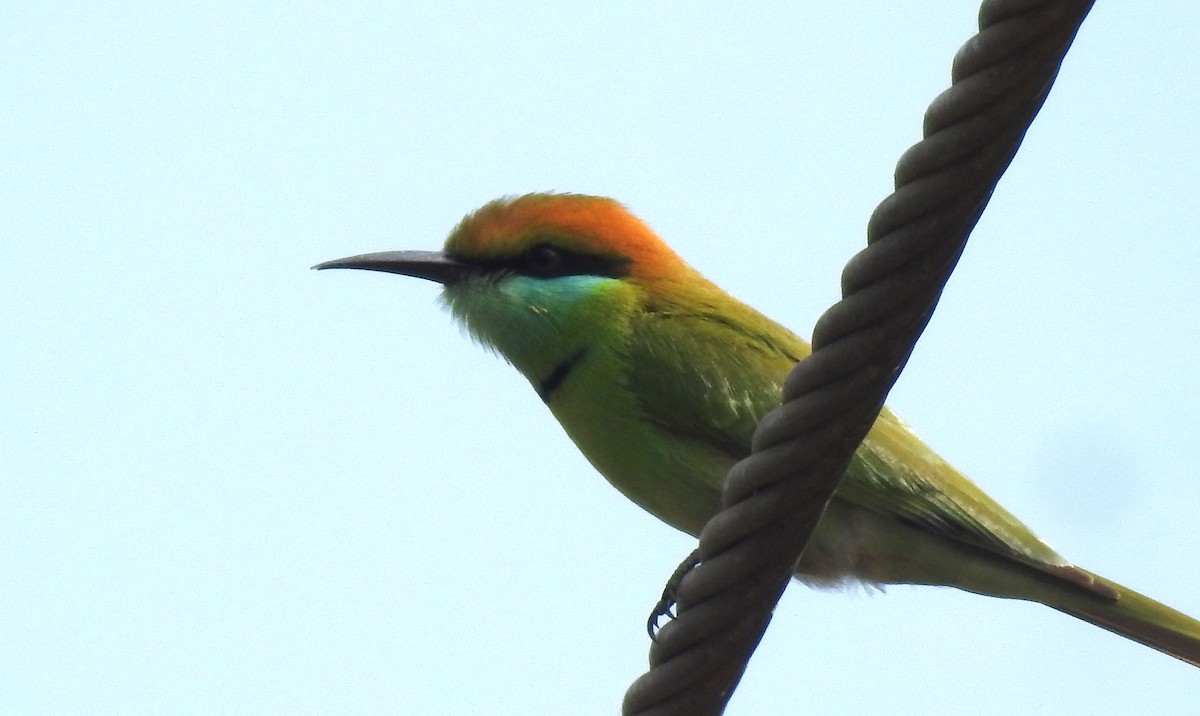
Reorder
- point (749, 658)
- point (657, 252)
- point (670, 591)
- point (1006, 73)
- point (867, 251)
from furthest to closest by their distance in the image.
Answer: point (657, 252) < point (670, 591) < point (749, 658) < point (867, 251) < point (1006, 73)

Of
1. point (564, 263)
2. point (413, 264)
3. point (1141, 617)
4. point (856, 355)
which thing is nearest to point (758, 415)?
point (564, 263)

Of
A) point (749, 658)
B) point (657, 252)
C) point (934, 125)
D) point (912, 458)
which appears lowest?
point (749, 658)

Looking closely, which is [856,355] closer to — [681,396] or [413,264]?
[681,396]

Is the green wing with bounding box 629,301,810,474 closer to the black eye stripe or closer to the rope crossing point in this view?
the black eye stripe

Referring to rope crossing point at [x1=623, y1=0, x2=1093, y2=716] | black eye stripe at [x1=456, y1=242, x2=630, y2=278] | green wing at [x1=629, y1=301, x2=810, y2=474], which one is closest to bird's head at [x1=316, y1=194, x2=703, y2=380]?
black eye stripe at [x1=456, y1=242, x2=630, y2=278]

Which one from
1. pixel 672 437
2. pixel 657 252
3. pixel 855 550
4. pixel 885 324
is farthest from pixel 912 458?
pixel 885 324

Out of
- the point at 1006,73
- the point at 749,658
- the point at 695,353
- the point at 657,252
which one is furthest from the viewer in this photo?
the point at 657,252

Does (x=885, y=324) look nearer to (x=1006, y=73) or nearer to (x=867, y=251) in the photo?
(x=867, y=251)
